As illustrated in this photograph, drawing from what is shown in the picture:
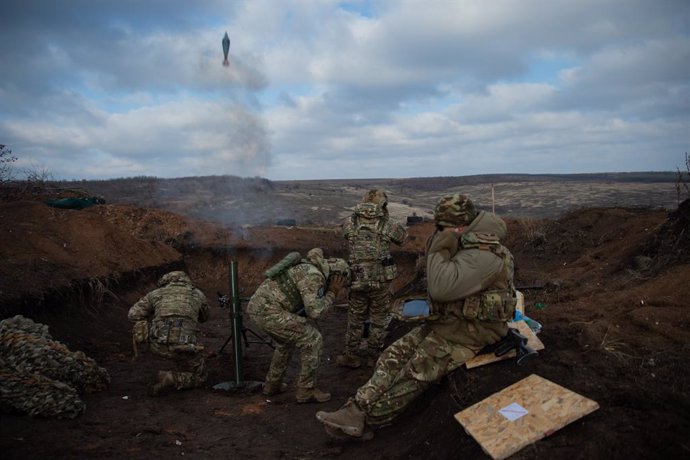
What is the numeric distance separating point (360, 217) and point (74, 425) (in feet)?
14.6

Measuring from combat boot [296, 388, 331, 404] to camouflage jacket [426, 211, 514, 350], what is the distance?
2.18m

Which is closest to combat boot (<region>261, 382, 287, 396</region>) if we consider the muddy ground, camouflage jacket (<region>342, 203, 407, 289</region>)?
the muddy ground

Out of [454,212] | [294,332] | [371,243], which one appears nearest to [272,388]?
[294,332]

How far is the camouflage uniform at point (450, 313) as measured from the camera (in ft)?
13.7

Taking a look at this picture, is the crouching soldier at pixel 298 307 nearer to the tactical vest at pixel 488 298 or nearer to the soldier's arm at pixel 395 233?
the soldier's arm at pixel 395 233

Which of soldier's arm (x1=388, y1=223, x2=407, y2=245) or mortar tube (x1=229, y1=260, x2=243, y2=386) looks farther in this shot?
soldier's arm (x1=388, y1=223, x2=407, y2=245)

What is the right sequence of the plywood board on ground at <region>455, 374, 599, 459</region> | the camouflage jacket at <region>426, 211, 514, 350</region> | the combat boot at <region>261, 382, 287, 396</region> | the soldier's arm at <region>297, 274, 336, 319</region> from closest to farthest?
the plywood board on ground at <region>455, 374, 599, 459</region> → the camouflage jacket at <region>426, 211, 514, 350</region> → the soldier's arm at <region>297, 274, 336, 319</region> → the combat boot at <region>261, 382, 287, 396</region>

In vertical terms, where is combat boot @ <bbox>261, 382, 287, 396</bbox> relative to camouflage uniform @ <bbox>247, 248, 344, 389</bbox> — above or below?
below

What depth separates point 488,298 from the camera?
421cm

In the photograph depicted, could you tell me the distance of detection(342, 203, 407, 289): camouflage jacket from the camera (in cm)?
732

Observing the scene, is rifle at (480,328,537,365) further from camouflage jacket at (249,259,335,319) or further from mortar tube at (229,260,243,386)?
mortar tube at (229,260,243,386)

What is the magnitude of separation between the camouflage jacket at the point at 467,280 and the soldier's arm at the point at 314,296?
1751mm

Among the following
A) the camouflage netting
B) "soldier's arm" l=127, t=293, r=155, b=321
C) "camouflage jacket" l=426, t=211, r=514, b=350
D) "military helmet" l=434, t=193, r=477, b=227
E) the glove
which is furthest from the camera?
"soldier's arm" l=127, t=293, r=155, b=321

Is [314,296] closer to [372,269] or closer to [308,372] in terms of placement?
[308,372]
